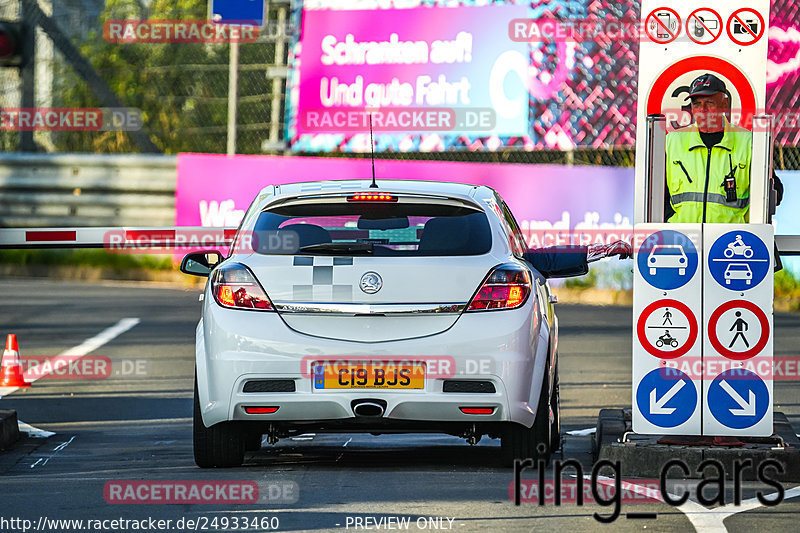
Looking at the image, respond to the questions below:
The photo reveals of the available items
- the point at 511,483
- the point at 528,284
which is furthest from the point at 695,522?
the point at 528,284

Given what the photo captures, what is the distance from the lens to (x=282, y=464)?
9.27m

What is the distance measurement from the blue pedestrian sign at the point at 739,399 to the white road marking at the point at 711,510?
1.97ft

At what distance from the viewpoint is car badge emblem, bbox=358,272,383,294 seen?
28.0ft

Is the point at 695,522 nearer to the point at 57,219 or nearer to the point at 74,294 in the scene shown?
the point at 74,294

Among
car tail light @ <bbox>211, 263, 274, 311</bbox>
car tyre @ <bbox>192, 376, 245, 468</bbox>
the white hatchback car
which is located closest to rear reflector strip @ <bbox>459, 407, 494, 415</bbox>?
the white hatchback car

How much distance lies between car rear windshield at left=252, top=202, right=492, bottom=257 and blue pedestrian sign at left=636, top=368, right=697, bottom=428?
1128 mm

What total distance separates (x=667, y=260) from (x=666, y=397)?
70cm

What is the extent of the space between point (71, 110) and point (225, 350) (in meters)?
18.2

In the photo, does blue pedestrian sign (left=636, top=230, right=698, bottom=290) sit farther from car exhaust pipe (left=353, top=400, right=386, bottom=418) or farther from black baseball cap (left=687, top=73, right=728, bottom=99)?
car exhaust pipe (left=353, top=400, right=386, bottom=418)

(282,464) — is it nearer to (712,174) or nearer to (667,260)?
(667,260)
